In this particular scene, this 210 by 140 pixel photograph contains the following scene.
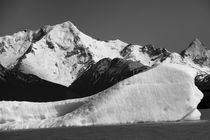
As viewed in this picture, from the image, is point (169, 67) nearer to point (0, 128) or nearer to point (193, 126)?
point (193, 126)

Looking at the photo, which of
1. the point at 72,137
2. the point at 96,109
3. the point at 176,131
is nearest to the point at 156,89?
the point at 96,109

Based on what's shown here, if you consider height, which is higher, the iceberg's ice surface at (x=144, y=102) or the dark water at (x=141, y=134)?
the iceberg's ice surface at (x=144, y=102)

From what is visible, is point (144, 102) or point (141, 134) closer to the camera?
point (141, 134)

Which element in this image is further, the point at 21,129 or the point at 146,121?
the point at 21,129

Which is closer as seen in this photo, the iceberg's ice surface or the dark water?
the dark water

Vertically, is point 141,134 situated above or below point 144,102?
below

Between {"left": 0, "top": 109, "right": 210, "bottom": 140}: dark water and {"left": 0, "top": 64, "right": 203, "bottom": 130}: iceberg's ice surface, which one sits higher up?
{"left": 0, "top": 64, "right": 203, "bottom": 130}: iceberg's ice surface

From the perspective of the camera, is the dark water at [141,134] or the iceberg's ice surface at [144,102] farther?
the iceberg's ice surface at [144,102]

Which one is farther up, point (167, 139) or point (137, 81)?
point (137, 81)
